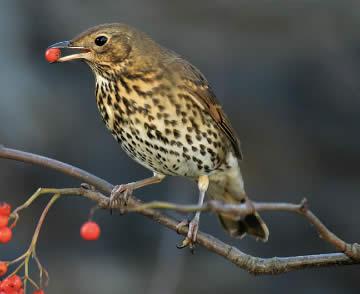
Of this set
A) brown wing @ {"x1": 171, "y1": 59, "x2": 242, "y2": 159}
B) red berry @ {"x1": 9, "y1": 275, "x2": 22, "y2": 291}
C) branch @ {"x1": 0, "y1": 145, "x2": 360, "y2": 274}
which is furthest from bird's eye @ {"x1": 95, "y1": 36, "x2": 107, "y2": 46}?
red berry @ {"x1": 9, "y1": 275, "x2": 22, "y2": 291}

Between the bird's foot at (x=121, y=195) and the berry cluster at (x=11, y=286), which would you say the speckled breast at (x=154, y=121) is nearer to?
the bird's foot at (x=121, y=195)

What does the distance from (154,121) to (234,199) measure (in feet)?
3.79

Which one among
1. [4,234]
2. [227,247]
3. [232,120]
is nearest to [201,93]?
[227,247]

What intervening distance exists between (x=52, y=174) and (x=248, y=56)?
78.9 inches

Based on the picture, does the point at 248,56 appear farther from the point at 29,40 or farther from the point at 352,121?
the point at 29,40

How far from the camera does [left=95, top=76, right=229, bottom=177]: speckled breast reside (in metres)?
3.04

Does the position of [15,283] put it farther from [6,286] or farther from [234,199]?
[234,199]

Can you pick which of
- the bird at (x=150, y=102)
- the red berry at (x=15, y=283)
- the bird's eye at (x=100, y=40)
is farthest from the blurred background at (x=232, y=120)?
the red berry at (x=15, y=283)

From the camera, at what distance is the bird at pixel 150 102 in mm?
3037

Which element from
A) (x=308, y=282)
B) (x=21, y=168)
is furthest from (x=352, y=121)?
(x=21, y=168)

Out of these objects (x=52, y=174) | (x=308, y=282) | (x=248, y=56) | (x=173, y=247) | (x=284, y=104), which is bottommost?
(x=308, y=282)

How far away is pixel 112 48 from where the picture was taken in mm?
3076

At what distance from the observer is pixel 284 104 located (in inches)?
217

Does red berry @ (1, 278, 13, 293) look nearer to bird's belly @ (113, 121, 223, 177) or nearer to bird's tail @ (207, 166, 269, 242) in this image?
bird's belly @ (113, 121, 223, 177)
